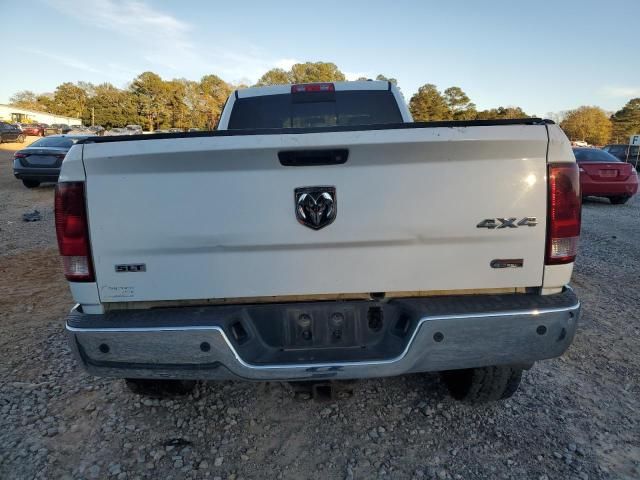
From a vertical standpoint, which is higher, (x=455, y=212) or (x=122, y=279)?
(x=455, y=212)

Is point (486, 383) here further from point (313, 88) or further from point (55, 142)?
point (55, 142)

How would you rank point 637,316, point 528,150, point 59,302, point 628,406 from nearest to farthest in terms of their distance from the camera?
point 528,150 < point 628,406 < point 637,316 < point 59,302

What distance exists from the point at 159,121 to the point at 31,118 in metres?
23.5

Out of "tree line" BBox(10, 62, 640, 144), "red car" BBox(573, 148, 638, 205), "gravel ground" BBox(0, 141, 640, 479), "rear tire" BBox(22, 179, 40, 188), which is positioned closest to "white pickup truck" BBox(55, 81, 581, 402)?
"gravel ground" BBox(0, 141, 640, 479)

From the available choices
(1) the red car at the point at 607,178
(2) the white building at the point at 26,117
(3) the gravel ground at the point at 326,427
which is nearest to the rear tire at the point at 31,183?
(3) the gravel ground at the point at 326,427

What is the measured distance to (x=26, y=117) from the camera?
243 feet

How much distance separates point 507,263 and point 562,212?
333 millimetres

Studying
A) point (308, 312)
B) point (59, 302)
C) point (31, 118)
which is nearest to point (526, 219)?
point (308, 312)

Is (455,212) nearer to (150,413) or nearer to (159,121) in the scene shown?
(150,413)

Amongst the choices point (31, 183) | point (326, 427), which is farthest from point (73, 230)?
point (31, 183)

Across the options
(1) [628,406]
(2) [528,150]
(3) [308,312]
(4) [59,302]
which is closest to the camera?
(2) [528,150]

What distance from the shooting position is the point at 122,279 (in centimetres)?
196

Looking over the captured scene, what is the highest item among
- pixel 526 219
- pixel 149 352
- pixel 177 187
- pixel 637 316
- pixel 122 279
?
pixel 177 187

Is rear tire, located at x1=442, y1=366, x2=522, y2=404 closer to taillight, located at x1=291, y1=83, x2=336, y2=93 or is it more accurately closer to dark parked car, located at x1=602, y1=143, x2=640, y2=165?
taillight, located at x1=291, y1=83, x2=336, y2=93
